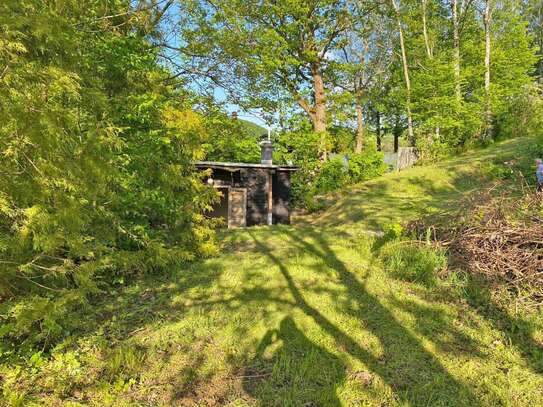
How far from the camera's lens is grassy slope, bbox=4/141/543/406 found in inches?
132

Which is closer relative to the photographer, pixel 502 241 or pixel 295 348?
pixel 295 348

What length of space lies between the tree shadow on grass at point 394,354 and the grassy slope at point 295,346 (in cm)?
1

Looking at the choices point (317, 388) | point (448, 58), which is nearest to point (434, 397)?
point (317, 388)

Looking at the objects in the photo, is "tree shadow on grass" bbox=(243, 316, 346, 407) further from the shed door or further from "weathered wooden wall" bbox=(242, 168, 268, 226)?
"weathered wooden wall" bbox=(242, 168, 268, 226)

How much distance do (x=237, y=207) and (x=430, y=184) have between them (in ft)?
28.5

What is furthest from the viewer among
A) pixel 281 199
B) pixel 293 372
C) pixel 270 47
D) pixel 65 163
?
pixel 270 47

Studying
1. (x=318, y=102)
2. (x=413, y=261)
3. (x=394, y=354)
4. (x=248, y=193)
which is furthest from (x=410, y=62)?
(x=394, y=354)

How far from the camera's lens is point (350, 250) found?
7.27 meters

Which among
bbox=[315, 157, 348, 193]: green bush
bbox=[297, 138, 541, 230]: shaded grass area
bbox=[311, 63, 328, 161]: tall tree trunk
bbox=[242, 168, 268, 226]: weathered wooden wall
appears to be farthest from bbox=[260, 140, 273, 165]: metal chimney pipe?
bbox=[311, 63, 328, 161]: tall tree trunk

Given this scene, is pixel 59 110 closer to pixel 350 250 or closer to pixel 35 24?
pixel 35 24

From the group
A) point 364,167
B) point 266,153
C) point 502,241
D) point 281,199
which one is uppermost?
point 266,153

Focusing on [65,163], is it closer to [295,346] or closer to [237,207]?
[295,346]

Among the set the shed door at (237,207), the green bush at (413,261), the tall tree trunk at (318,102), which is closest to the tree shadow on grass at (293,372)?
the green bush at (413,261)

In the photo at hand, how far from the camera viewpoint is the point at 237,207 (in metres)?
14.5
